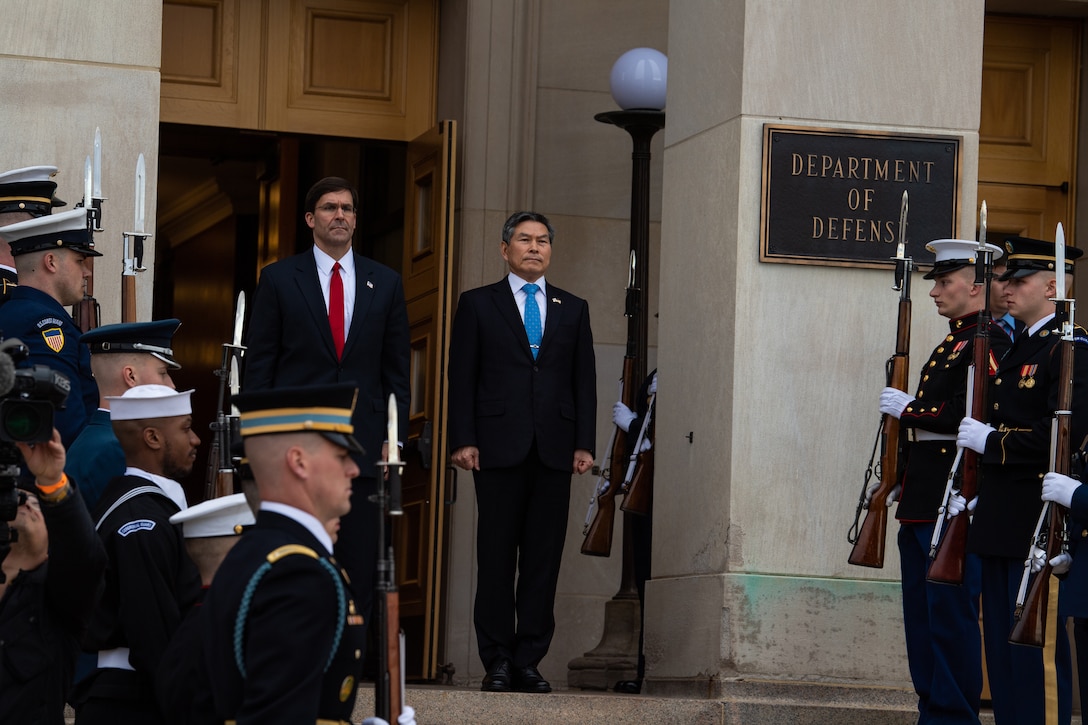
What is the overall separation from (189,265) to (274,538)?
1643cm

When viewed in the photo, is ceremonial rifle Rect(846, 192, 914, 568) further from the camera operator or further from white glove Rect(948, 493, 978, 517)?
the camera operator

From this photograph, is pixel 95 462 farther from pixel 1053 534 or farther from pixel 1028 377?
pixel 1028 377

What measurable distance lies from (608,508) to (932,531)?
2.19 meters

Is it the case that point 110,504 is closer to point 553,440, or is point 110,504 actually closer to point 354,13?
point 553,440

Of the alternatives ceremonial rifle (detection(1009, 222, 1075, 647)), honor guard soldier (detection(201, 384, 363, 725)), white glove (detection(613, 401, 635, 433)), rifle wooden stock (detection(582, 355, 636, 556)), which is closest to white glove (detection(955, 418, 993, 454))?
ceremonial rifle (detection(1009, 222, 1075, 647))

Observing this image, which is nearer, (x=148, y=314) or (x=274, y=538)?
(x=274, y=538)

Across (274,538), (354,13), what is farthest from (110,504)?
(354,13)

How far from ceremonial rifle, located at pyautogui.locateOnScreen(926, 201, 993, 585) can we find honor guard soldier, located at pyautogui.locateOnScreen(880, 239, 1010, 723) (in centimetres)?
5

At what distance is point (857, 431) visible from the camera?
8.84 m

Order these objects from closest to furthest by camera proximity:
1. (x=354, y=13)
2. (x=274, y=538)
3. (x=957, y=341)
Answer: (x=274, y=538) → (x=957, y=341) → (x=354, y=13)

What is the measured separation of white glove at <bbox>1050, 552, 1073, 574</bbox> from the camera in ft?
23.9

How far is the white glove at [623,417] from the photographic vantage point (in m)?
10.1

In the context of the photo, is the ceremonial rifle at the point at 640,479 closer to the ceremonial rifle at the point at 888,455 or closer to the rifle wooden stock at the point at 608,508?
the rifle wooden stock at the point at 608,508

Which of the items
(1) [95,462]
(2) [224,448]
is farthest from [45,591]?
(2) [224,448]
